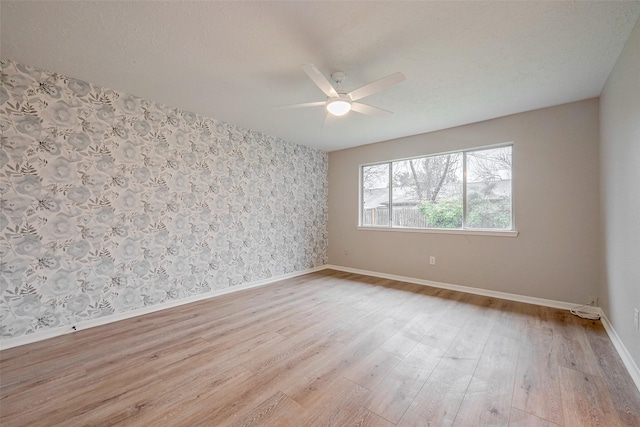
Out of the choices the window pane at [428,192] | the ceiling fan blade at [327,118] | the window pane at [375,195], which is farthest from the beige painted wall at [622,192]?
the window pane at [375,195]

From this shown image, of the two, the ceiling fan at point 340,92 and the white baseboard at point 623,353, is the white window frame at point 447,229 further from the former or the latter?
the ceiling fan at point 340,92

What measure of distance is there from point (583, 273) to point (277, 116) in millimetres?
4118

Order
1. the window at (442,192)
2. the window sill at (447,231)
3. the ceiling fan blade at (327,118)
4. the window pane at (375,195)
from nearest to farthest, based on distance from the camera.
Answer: the ceiling fan blade at (327,118) → the window sill at (447,231) → the window at (442,192) → the window pane at (375,195)

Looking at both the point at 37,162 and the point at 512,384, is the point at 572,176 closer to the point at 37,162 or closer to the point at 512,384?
the point at 512,384

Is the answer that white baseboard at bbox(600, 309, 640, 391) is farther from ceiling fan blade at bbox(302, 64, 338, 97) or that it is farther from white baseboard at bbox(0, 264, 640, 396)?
ceiling fan blade at bbox(302, 64, 338, 97)

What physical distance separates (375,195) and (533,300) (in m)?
2.71

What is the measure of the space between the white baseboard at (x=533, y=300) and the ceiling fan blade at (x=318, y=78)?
2.92 metres

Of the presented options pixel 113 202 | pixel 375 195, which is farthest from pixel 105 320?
pixel 375 195

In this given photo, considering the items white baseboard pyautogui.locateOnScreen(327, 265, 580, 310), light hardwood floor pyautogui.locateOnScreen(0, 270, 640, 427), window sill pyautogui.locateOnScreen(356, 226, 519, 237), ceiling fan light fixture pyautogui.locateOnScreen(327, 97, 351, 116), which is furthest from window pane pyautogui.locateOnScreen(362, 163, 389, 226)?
ceiling fan light fixture pyautogui.locateOnScreen(327, 97, 351, 116)

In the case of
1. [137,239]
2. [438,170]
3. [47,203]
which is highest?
[438,170]

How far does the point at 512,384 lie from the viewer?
1.66m

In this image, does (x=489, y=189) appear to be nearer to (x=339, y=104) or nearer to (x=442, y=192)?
(x=442, y=192)

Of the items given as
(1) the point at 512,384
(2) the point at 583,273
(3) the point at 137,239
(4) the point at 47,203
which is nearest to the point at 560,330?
(2) the point at 583,273

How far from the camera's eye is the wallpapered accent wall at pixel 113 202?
7.17 ft
